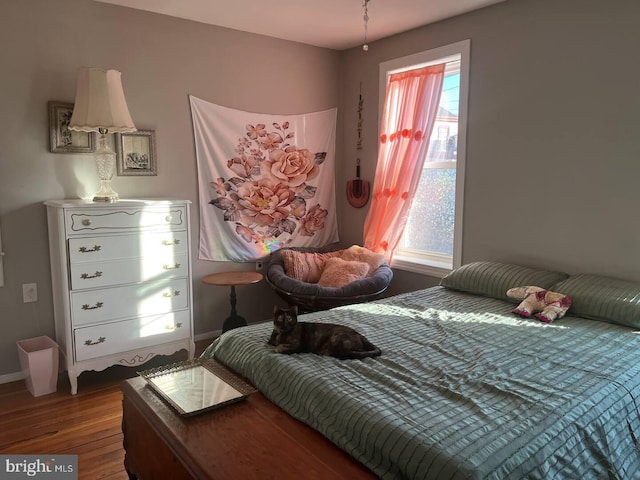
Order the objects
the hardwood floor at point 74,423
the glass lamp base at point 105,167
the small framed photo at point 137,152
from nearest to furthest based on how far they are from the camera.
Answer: the hardwood floor at point 74,423, the glass lamp base at point 105,167, the small framed photo at point 137,152

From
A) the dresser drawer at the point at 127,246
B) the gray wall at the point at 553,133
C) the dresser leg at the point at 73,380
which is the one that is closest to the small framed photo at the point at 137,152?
the dresser drawer at the point at 127,246

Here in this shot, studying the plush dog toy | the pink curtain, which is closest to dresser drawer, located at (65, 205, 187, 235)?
the pink curtain

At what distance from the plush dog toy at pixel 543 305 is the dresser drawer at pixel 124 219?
212cm

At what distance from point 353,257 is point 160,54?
2054mm

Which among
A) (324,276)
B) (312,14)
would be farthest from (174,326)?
(312,14)

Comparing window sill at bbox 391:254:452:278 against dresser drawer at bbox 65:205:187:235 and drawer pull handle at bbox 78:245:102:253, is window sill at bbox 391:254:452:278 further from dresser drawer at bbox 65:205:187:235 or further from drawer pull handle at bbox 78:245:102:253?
drawer pull handle at bbox 78:245:102:253

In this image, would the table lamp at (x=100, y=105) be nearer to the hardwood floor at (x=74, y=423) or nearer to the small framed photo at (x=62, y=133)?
the small framed photo at (x=62, y=133)

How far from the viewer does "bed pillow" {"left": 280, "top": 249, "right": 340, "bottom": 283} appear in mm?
3811

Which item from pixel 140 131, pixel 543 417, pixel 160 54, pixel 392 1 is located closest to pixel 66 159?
pixel 140 131

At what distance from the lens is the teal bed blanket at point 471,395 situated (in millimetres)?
1361

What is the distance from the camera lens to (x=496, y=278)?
2934mm

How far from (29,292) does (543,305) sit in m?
3.04

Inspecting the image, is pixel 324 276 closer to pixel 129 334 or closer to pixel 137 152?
pixel 129 334

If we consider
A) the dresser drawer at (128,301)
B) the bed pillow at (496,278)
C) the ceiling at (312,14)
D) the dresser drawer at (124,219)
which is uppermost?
the ceiling at (312,14)
